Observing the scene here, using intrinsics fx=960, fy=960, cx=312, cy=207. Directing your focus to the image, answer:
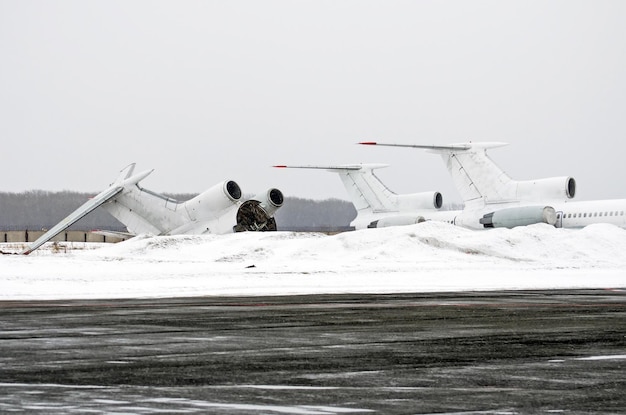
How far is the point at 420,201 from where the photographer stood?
201 ft

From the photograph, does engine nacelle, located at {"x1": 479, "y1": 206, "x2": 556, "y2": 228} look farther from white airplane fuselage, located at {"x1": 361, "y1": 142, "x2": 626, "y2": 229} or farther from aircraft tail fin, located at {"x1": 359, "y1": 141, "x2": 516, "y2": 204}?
aircraft tail fin, located at {"x1": 359, "y1": 141, "x2": 516, "y2": 204}

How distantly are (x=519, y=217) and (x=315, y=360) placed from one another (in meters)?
45.1

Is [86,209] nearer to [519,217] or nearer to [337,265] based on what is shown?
[337,265]

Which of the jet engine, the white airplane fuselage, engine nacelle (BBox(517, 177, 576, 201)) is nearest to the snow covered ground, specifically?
the white airplane fuselage

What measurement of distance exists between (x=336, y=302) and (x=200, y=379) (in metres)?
10.9

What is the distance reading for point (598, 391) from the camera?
6.52 meters

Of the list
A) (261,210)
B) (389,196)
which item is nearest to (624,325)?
(261,210)

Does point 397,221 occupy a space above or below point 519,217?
below

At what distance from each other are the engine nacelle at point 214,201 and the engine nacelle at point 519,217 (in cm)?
1430

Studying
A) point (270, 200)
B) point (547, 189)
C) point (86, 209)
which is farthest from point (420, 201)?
point (86, 209)

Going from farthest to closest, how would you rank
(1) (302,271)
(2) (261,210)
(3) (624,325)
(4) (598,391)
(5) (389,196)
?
(5) (389,196), (2) (261,210), (1) (302,271), (3) (624,325), (4) (598,391)

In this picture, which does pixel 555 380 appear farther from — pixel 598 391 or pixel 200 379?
pixel 200 379

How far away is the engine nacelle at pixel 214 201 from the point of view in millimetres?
52875

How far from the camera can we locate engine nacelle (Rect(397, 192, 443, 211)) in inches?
2388
